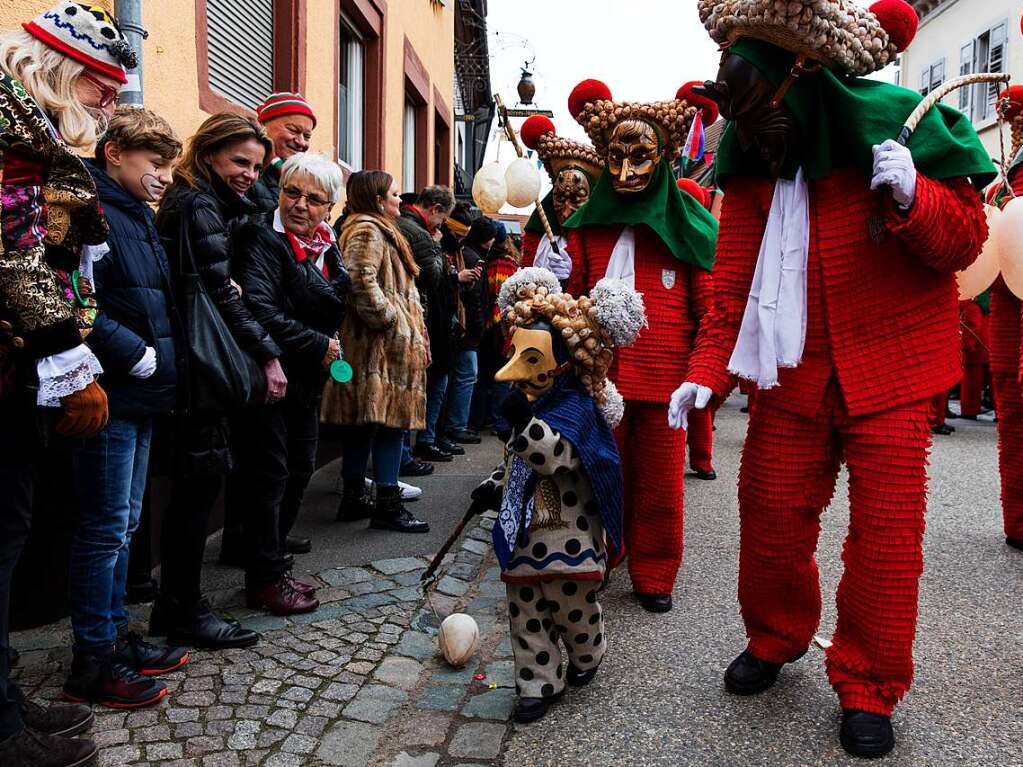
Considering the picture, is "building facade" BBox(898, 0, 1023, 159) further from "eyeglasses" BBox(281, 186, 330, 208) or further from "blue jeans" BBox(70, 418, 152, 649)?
"blue jeans" BBox(70, 418, 152, 649)

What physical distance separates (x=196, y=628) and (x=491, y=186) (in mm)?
5369

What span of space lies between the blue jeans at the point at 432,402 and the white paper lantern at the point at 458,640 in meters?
3.77

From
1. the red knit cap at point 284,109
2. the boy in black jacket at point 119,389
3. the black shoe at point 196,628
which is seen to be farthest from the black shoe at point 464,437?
the boy in black jacket at point 119,389

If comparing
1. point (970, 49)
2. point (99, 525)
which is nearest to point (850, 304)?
point (99, 525)

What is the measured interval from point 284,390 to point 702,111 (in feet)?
7.67

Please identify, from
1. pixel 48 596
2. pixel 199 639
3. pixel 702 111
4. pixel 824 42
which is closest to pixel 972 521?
pixel 702 111

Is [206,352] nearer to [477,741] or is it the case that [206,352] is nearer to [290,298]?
[290,298]

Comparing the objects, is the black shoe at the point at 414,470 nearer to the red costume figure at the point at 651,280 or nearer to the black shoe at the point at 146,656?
the red costume figure at the point at 651,280

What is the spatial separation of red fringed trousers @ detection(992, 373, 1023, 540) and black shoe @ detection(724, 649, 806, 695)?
8.06ft

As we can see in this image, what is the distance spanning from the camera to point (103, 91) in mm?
2518

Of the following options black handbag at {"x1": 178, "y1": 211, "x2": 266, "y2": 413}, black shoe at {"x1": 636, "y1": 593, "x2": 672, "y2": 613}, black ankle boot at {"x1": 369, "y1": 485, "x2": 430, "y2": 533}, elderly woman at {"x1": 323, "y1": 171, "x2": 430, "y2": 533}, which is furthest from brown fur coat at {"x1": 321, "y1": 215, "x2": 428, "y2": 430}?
black shoe at {"x1": 636, "y1": 593, "x2": 672, "y2": 613}

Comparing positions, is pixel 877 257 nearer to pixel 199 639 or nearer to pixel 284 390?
pixel 284 390

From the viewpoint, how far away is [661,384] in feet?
12.9

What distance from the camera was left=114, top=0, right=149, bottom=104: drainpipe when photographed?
356cm
